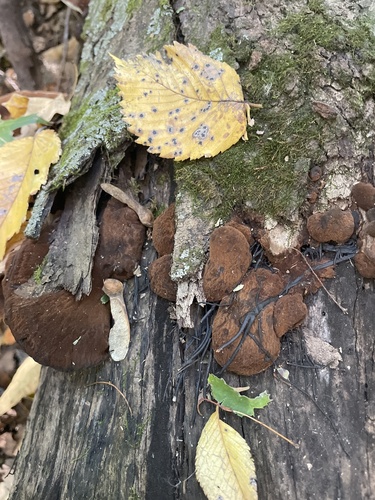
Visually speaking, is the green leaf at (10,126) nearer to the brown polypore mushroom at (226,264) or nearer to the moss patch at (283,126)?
the moss patch at (283,126)

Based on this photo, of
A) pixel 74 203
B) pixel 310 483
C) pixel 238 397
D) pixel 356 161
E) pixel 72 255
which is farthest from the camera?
pixel 74 203

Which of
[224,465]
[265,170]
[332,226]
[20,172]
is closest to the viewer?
[224,465]

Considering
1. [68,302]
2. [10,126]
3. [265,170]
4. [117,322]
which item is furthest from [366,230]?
[10,126]

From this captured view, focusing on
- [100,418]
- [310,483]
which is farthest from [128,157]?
[310,483]

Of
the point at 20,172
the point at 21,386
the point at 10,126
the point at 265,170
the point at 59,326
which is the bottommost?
the point at 21,386

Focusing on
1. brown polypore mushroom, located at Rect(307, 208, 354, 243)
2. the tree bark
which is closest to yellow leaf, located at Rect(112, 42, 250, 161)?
the tree bark

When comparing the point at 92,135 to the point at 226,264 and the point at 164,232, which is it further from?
the point at 226,264

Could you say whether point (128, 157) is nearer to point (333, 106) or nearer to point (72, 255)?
point (72, 255)

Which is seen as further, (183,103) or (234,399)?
(183,103)
